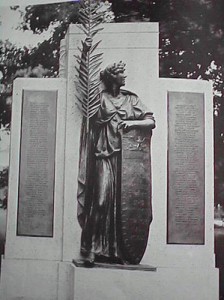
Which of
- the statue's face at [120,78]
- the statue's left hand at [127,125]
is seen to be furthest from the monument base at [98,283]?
the statue's face at [120,78]

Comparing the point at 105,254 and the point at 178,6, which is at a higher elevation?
the point at 178,6

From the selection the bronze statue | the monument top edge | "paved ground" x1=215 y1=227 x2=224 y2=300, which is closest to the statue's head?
the bronze statue

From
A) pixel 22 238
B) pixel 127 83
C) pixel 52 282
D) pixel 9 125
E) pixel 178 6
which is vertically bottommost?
pixel 52 282

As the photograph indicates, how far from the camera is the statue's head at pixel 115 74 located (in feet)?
4.72

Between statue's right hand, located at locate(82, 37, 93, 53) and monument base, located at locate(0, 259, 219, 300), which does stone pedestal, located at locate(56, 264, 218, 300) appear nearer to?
monument base, located at locate(0, 259, 219, 300)

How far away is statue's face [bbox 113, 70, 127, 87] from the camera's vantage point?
1.44m

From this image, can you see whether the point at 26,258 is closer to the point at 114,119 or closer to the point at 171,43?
the point at 114,119

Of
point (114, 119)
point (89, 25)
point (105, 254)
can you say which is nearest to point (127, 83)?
point (114, 119)

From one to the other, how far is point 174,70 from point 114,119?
0.74 ft

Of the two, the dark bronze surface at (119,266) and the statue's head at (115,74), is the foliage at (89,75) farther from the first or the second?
the dark bronze surface at (119,266)

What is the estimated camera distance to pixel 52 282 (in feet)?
4.57

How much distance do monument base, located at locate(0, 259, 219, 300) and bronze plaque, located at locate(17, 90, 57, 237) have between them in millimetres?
107

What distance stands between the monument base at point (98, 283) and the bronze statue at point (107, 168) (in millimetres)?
48

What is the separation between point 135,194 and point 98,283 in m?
0.27
